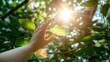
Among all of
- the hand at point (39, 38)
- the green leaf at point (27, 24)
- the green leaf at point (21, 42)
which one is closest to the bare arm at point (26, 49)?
the hand at point (39, 38)

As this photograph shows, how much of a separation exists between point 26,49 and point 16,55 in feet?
0.19

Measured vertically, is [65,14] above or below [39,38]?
above

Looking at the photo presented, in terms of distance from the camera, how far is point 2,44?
161cm

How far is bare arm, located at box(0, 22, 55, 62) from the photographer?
997 mm

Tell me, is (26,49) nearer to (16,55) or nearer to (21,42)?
(16,55)

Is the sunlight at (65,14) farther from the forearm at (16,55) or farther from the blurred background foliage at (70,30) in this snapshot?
Answer: the forearm at (16,55)

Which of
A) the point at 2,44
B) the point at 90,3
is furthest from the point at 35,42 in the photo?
the point at 2,44

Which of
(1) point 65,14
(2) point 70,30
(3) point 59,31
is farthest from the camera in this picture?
(2) point 70,30

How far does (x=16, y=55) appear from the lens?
40.0 inches

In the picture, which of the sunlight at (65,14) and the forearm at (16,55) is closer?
the forearm at (16,55)

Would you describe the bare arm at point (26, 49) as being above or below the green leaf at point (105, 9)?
below

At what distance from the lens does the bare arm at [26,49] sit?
100 centimetres

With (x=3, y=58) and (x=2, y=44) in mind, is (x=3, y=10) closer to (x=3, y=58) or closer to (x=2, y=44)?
(x=2, y=44)

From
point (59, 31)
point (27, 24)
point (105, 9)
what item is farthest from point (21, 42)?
point (105, 9)
